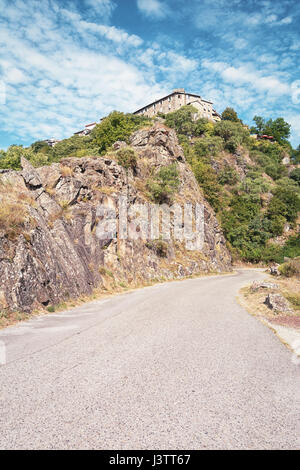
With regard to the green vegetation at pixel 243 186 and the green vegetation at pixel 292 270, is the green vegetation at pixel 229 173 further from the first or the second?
the green vegetation at pixel 292 270

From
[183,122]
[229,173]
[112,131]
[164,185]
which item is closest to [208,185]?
[229,173]

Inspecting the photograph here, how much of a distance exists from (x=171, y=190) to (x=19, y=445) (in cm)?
3166

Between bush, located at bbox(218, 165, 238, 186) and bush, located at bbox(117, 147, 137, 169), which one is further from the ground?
bush, located at bbox(218, 165, 238, 186)

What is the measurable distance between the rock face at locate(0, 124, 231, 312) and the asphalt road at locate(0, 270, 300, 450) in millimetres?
3966

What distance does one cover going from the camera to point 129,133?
4331 cm

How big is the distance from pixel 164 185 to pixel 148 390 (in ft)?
100

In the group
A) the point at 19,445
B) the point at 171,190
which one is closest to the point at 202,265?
the point at 171,190

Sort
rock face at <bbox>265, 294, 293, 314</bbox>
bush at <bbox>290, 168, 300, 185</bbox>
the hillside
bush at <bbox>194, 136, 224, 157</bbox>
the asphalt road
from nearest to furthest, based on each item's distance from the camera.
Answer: the asphalt road < rock face at <bbox>265, 294, 293, 314</bbox> < the hillside < bush at <bbox>194, 136, 224, 157</bbox> < bush at <bbox>290, 168, 300, 185</bbox>

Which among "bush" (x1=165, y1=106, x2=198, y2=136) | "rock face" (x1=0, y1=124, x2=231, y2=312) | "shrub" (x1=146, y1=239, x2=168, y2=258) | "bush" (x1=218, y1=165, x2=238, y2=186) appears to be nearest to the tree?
"bush" (x1=165, y1=106, x2=198, y2=136)

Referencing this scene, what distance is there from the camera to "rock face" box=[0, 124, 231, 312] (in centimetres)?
1056

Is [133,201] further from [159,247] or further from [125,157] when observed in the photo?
[125,157]

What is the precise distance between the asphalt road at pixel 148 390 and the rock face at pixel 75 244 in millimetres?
3966

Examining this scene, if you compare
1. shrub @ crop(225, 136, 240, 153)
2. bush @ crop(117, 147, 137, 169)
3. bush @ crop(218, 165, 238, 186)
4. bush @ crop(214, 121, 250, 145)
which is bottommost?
Result: bush @ crop(117, 147, 137, 169)

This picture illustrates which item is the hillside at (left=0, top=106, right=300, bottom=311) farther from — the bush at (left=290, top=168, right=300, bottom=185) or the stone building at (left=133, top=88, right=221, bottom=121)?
the stone building at (left=133, top=88, right=221, bottom=121)
